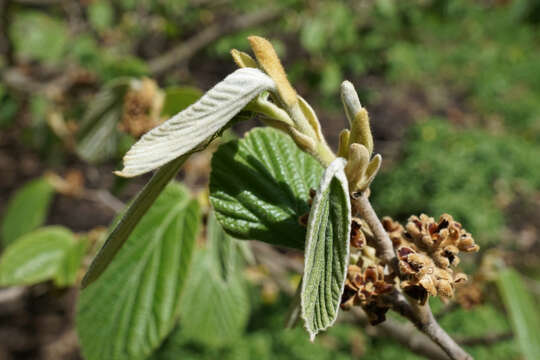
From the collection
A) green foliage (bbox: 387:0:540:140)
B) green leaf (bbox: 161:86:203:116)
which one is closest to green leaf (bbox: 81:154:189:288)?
green leaf (bbox: 161:86:203:116)

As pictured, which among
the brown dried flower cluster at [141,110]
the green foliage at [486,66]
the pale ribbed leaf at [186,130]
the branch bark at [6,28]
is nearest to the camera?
the pale ribbed leaf at [186,130]

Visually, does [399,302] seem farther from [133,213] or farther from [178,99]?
[178,99]

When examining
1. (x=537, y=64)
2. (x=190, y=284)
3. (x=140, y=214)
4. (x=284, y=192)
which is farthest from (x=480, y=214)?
(x=537, y=64)

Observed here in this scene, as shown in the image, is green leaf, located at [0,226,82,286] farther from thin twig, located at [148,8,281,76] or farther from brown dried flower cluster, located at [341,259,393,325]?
thin twig, located at [148,8,281,76]

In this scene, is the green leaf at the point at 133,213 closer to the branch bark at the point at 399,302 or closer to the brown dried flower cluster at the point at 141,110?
the branch bark at the point at 399,302

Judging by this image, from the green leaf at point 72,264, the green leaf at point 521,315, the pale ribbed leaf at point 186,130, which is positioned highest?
the pale ribbed leaf at point 186,130

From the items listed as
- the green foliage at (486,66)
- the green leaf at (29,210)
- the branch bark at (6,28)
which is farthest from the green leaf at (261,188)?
the green foliage at (486,66)

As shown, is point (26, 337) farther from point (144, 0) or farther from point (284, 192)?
point (284, 192)
